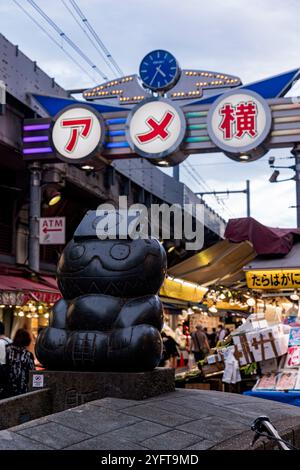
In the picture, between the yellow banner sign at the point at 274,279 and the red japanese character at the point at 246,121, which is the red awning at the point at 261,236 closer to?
the yellow banner sign at the point at 274,279

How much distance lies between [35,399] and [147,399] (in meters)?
1.16

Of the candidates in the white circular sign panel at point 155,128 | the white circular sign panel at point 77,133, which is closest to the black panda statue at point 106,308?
the white circular sign panel at point 155,128

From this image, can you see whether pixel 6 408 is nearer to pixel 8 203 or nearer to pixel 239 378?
pixel 239 378

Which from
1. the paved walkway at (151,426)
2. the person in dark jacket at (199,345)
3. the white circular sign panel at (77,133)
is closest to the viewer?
the paved walkway at (151,426)

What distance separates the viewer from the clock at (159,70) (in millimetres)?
18234

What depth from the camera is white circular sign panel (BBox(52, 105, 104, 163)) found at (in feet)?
57.7

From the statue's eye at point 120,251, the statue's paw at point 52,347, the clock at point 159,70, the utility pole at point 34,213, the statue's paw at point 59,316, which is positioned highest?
the clock at point 159,70

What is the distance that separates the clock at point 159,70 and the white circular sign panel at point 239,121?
1.84m

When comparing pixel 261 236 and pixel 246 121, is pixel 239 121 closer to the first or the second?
pixel 246 121

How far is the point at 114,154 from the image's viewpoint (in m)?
18.0

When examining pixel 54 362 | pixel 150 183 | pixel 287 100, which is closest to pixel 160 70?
pixel 287 100

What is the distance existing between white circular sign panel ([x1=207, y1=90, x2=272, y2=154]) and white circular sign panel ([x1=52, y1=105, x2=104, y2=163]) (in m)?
3.20

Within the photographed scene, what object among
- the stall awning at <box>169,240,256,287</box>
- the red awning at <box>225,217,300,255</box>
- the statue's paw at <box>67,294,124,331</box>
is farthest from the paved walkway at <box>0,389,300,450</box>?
the stall awning at <box>169,240,256,287</box>

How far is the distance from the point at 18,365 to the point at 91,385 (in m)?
1.91
